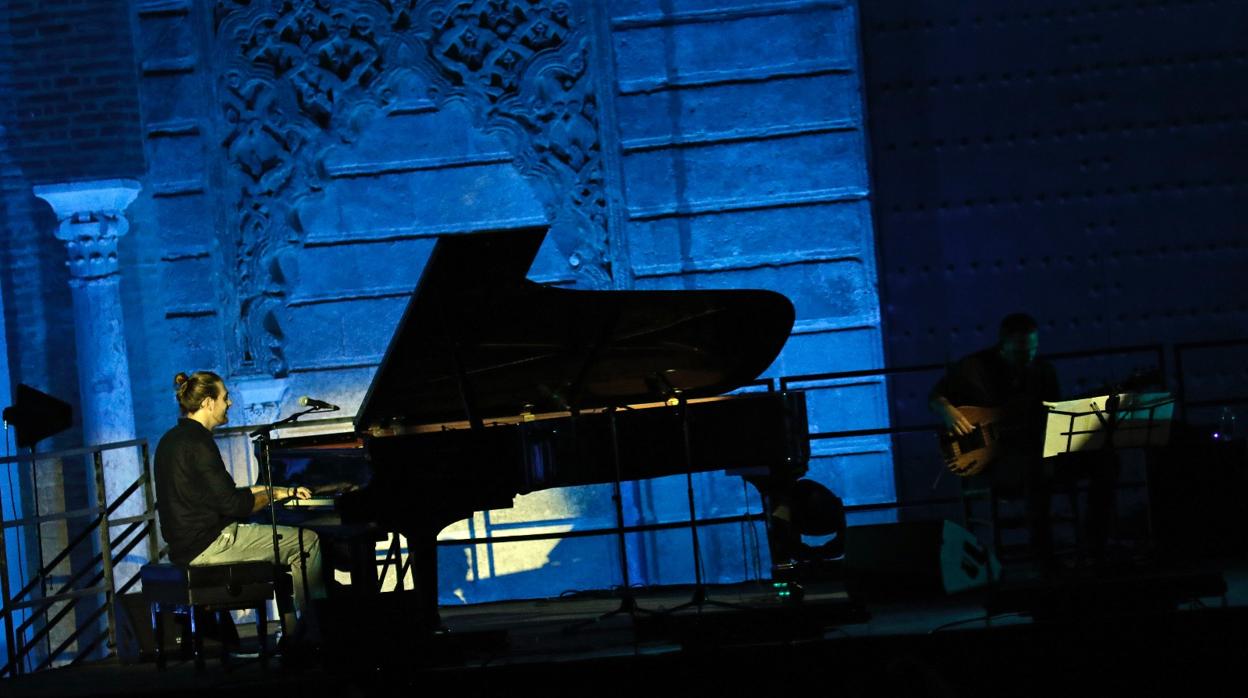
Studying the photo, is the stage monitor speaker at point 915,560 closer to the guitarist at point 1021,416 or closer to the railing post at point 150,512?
the guitarist at point 1021,416

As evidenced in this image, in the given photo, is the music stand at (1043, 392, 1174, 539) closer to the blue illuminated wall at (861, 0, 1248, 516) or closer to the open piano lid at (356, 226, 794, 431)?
the open piano lid at (356, 226, 794, 431)

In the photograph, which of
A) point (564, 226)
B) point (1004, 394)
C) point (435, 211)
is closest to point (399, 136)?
point (435, 211)

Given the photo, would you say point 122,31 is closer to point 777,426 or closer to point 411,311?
point 411,311

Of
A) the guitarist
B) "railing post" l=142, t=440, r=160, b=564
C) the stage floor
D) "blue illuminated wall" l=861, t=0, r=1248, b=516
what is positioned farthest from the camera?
"blue illuminated wall" l=861, t=0, r=1248, b=516

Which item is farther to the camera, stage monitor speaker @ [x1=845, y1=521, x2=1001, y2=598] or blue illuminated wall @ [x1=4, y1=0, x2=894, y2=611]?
blue illuminated wall @ [x1=4, y1=0, x2=894, y2=611]

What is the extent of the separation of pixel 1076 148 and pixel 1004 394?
103 inches

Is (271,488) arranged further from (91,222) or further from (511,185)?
(91,222)

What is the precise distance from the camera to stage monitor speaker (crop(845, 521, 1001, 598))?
614 cm

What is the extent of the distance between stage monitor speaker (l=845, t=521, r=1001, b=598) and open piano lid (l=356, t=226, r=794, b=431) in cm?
98

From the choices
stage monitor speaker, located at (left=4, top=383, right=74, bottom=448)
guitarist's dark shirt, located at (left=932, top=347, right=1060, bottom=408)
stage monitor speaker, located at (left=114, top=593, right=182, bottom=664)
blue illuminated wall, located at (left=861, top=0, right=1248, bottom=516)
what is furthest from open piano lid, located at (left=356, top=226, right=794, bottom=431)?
blue illuminated wall, located at (left=861, top=0, right=1248, bottom=516)

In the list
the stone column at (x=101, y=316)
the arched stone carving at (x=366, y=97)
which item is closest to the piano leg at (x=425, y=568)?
the arched stone carving at (x=366, y=97)

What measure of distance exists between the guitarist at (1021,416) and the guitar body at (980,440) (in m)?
0.02

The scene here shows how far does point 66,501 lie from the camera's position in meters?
9.17

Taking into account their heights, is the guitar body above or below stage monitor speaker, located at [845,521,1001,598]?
above
